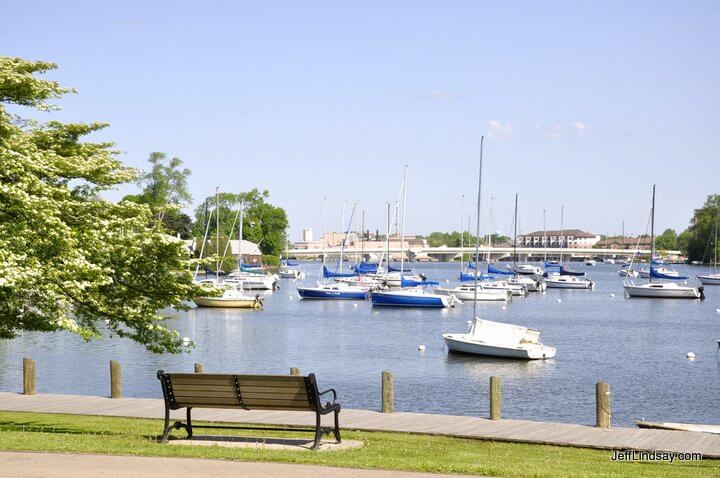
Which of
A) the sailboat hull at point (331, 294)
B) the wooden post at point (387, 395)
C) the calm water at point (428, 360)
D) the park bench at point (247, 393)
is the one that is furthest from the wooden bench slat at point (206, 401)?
the sailboat hull at point (331, 294)

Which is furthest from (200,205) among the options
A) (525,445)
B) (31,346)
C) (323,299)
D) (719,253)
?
(525,445)

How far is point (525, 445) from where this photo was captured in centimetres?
1756

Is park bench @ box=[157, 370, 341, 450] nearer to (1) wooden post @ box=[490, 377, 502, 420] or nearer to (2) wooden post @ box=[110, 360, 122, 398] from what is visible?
(1) wooden post @ box=[490, 377, 502, 420]

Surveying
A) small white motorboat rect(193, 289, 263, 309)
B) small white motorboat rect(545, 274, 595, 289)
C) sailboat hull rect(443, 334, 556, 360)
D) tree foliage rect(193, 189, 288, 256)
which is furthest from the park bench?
tree foliage rect(193, 189, 288, 256)

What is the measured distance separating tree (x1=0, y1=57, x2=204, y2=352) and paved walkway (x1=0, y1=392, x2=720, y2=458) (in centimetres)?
324

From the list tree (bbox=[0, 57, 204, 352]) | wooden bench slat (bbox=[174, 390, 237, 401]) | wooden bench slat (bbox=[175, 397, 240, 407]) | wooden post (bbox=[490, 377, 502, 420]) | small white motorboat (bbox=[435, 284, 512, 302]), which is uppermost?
tree (bbox=[0, 57, 204, 352])

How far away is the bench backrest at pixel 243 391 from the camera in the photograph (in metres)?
14.4

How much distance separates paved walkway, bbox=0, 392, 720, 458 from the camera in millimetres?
17719

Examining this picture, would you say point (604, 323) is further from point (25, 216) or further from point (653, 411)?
point (25, 216)

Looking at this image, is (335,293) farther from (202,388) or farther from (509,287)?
(202,388)

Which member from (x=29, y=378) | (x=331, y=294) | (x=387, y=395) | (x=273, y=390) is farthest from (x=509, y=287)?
(x=273, y=390)

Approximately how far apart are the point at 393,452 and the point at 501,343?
31.1 m

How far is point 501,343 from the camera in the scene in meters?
45.1

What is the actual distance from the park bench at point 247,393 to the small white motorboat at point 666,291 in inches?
3621
